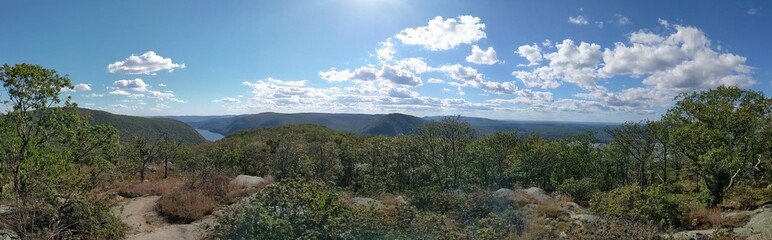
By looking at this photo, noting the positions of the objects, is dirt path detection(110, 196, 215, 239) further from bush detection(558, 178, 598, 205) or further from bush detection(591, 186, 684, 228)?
bush detection(558, 178, 598, 205)

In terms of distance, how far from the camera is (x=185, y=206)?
17375 millimetres

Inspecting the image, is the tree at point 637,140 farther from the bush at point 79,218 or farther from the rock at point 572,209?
the bush at point 79,218

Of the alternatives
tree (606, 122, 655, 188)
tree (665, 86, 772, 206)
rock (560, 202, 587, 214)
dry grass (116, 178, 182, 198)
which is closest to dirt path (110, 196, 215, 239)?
dry grass (116, 178, 182, 198)

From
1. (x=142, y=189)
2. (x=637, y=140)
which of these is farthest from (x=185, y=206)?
(x=637, y=140)

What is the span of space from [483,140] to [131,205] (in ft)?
97.1

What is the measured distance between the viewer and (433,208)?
1711cm

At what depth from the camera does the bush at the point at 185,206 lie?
17.1m

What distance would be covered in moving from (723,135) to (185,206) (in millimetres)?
25933

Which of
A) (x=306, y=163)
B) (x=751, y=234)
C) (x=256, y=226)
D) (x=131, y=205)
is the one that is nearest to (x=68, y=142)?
(x=131, y=205)

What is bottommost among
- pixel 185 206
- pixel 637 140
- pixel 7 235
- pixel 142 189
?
pixel 142 189

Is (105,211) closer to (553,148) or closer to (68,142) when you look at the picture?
(68,142)

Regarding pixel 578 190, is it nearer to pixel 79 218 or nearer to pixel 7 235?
pixel 79 218

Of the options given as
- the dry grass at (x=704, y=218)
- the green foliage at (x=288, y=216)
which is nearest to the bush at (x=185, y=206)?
the green foliage at (x=288, y=216)

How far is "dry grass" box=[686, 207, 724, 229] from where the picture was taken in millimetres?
14496
